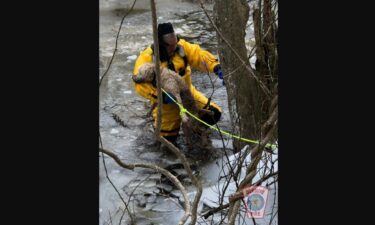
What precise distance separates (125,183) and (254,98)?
4.19 ft

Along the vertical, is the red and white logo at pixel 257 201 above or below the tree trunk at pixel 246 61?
below

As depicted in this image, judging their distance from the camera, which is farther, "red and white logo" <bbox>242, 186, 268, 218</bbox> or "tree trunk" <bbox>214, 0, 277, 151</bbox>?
"tree trunk" <bbox>214, 0, 277, 151</bbox>

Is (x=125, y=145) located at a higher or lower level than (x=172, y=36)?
lower

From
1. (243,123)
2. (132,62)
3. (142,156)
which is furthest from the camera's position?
(132,62)

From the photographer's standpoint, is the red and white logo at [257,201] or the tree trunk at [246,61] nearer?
the red and white logo at [257,201]

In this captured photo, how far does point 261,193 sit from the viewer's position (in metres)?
3.40

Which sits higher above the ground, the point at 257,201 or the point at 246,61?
the point at 246,61

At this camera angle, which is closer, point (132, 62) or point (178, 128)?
point (178, 128)

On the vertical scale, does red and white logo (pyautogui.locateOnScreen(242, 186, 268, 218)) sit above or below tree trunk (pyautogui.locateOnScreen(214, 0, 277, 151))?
below

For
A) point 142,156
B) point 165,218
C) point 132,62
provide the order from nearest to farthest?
point 165,218, point 142,156, point 132,62

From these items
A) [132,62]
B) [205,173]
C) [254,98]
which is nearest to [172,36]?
[254,98]

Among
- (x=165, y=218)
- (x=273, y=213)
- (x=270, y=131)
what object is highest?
(x=270, y=131)

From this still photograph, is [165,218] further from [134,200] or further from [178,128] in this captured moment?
[178,128]

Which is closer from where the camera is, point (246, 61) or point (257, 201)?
point (257, 201)
